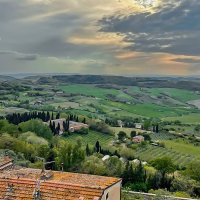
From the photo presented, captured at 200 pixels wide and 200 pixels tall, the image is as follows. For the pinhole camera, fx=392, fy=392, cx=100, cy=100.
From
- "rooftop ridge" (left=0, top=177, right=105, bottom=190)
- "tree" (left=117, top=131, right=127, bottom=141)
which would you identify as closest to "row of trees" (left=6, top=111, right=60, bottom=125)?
"tree" (left=117, top=131, right=127, bottom=141)

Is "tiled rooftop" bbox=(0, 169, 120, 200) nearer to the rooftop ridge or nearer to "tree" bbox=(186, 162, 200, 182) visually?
the rooftop ridge

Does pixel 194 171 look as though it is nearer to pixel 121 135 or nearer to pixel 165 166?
pixel 165 166

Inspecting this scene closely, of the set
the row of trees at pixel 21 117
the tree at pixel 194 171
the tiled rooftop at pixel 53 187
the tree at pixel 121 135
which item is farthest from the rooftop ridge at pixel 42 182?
the tree at pixel 121 135

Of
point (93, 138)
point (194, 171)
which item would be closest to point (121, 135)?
point (93, 138)

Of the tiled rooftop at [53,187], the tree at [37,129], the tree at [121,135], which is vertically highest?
the tiled rooftop at [53,187]

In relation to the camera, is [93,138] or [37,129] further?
[93,138]

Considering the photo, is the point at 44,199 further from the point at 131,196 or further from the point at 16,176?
the point at 131,196

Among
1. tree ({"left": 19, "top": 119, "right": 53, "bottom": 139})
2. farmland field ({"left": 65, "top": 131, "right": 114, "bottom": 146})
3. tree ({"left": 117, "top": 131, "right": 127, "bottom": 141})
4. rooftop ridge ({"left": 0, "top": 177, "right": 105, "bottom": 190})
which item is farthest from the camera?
tree ({"left": 117, "top": 131, "right": 127, "bottom": 141})

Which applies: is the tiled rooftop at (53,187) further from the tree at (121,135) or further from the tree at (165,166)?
the tree at (121,135)

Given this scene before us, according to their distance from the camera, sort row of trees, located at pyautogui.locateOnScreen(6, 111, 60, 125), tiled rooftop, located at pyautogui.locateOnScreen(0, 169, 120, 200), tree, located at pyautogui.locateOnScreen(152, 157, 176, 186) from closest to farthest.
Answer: tiled rooftop, located at pyautogui.locateOnScreen(0, 169, 120, 200), tree, located at pyautogui.locateOnScreen(152, 157, 176, 186), row of trees, located at pyautogui.locateOnScreen(6, 111, 60, 125)
